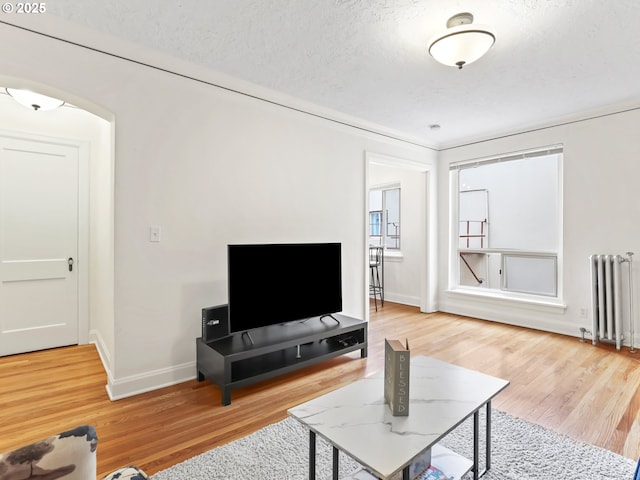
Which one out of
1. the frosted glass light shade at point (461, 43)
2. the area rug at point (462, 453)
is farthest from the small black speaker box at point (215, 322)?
the frosted glass light shade at point (461, 43)

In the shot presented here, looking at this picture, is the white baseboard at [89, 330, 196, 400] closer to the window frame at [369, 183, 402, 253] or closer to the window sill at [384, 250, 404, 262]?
the window sill at [384, 250, 404, 262]

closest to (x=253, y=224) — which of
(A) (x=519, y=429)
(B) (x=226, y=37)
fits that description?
(B) (x=226, y=37)

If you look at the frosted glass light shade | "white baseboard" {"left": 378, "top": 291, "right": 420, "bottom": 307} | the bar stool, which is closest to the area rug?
the frosted glass light shade

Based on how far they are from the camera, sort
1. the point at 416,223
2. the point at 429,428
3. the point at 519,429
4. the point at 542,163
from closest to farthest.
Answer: the point at 429,428, the point at 519,429, the point at 542,163, the point at 416,223

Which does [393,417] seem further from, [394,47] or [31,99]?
[31,99]

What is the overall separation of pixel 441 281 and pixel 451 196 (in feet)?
4.40

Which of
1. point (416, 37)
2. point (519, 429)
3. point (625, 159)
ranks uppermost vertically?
point (416, 37)

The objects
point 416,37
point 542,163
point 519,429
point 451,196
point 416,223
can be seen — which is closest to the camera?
point 519,429

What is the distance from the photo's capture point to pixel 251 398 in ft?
8.45

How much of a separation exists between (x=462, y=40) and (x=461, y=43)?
19mm

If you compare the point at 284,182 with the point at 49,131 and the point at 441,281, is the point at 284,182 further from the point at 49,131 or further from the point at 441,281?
Result: the point at 441,281

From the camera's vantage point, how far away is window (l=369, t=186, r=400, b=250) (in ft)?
20.8

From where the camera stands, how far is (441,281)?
545 cm

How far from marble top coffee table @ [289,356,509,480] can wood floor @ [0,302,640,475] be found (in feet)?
2.72
